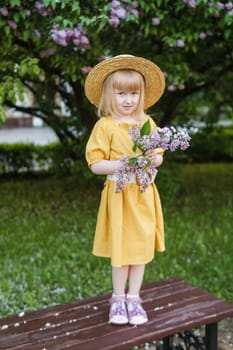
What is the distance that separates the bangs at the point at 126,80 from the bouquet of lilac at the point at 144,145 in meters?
0.21

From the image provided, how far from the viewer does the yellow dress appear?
2.56m

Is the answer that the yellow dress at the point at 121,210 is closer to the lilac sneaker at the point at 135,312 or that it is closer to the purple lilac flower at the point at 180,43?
the lilac sneaker at the point at 135,312

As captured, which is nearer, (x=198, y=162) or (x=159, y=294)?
(x=159, y=294)

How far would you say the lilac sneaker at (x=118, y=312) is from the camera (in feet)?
8.82

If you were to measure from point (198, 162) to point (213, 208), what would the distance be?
19.0ft

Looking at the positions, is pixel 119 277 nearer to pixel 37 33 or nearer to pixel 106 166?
pixel 106 166

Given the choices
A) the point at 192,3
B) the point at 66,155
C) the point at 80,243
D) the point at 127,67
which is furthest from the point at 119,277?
the point at 66,155

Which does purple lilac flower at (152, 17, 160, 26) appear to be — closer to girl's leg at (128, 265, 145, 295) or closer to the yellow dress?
the yellow dress

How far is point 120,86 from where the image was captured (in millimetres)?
2555

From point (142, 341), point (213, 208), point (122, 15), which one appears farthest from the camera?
point (213, 208)

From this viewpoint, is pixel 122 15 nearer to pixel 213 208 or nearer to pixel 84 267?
pixel 84 267

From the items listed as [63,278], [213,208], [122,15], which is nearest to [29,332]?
[63,278]

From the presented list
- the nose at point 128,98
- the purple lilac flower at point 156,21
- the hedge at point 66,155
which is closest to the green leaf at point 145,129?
the nose at point 128,98

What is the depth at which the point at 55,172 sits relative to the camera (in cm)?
909
